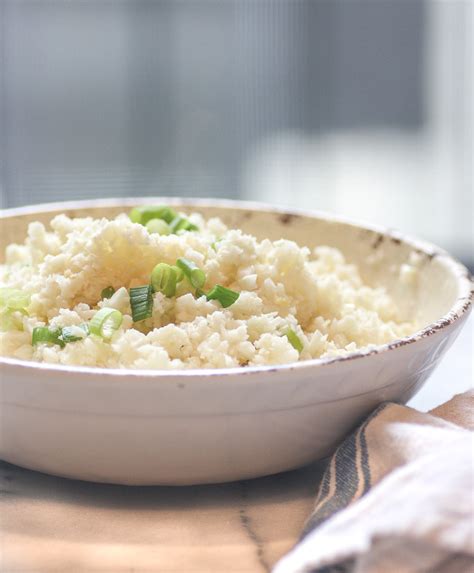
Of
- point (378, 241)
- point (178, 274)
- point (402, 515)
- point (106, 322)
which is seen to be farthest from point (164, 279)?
point (378, 241)

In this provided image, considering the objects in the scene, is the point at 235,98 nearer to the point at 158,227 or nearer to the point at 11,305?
the point at 158,227

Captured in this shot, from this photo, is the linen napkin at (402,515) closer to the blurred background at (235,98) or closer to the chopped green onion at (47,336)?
the chopped green onion at (47,336)

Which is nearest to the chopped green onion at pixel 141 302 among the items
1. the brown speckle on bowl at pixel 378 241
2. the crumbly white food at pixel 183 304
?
the crumbly white food at pixel 183 304

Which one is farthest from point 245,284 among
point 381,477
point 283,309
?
point 381,477

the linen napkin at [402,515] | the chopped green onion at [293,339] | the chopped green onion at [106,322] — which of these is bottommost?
the linen napkin at [402,515]

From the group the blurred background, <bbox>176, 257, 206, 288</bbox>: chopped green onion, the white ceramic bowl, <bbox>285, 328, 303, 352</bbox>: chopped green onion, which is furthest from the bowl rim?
the blurred background

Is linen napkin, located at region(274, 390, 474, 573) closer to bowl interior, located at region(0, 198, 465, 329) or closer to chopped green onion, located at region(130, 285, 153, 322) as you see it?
chopped green onion, located at region(130, 285, 153, 322)

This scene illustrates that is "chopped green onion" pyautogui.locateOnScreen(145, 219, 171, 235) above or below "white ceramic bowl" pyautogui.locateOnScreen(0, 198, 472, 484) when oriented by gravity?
above
